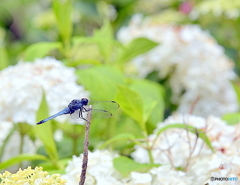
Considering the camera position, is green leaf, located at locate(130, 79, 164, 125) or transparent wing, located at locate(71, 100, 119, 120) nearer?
transparent wing, located at locate(71, 100, 119, 120)

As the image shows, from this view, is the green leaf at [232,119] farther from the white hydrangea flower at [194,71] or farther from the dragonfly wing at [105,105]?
the dragonfly wing at [105,105]

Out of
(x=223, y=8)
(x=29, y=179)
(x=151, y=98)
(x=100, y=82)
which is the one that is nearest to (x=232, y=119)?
(x=151, y=98)

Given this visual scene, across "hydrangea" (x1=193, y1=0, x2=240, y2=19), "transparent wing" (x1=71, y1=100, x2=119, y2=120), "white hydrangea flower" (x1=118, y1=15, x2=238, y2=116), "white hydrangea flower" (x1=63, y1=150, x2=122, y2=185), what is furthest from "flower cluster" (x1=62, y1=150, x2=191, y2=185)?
"hydrangea" (x1=193, y1=0, x2=240, y2=19)

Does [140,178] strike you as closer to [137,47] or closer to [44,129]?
[44,129]

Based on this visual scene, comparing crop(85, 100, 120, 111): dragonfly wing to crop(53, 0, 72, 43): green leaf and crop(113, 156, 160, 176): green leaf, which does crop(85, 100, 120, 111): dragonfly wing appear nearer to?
crop(113, 156, 160, 176): green leaf

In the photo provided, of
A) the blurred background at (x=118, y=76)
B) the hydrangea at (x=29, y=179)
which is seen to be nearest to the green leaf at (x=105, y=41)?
the blurred background at (x=118, y=76)
